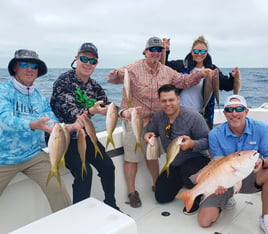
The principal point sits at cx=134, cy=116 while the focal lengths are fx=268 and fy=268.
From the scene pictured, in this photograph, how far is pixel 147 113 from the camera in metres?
3.62

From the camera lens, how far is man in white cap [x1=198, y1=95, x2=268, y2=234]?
2.78 meters

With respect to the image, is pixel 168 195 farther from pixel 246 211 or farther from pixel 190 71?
pixel 190 71

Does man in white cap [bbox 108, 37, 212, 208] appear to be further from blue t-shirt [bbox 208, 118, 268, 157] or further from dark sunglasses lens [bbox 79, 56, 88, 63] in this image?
blue t-shirt [bbox 208, 118, 268, 157]

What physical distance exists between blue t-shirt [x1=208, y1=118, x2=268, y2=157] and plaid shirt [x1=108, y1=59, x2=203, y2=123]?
88cm

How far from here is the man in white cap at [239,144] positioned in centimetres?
278

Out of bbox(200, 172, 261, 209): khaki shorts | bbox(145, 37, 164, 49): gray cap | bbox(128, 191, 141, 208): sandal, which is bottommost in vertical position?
bbox(128, 191, 141, 208): sandal

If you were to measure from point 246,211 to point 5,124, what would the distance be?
2.85 metres

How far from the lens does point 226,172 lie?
2.21 metres

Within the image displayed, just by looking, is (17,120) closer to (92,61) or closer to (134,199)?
(92,61)

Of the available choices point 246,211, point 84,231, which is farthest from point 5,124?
point 246,211

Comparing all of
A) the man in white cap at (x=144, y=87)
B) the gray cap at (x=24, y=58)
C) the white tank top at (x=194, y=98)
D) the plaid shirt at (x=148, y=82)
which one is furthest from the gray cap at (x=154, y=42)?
the gray cap at (x=24, y=58)

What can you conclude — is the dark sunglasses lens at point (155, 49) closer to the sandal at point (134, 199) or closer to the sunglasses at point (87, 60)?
the sunglasses at point (87, 60)

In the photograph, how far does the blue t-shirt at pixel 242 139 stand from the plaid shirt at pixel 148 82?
2.90ft

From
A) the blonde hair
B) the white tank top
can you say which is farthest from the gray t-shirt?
the blonde hair
